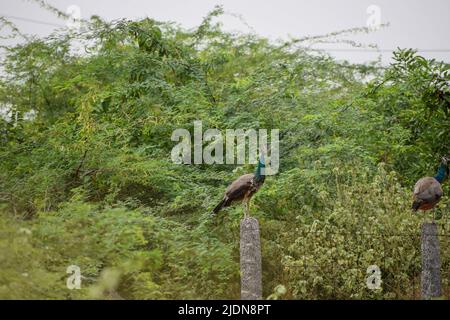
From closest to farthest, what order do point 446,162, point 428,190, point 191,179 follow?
point 428,190
point 446,162
point 191,179

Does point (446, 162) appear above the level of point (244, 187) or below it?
above

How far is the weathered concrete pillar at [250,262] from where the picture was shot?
624 centimetres

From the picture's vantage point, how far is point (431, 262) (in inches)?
→ 259

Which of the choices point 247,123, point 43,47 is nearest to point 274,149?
point 247,123

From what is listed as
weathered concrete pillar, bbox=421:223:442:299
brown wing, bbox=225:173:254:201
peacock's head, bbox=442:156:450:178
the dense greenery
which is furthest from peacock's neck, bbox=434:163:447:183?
brown wing, bbox=225:173:254:201

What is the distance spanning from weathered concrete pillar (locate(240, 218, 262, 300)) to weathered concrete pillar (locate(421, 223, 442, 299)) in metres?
1.75

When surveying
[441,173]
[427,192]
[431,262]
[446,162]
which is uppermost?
[446,162]

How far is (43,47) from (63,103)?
1.78 m

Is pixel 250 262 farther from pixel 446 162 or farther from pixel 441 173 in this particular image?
pixel 446 162

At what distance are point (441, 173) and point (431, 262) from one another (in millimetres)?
1554

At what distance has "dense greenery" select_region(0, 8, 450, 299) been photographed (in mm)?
6152

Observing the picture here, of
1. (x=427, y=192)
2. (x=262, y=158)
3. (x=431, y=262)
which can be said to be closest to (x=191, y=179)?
(x=262, y=158)
